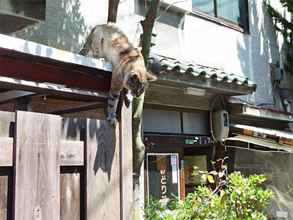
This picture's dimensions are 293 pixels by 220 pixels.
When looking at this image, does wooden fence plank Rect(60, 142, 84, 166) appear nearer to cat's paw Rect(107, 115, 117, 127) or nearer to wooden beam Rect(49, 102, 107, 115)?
cat's paw Rect(107, 115, 117, 127)

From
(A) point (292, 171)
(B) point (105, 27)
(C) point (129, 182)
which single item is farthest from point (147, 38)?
(A) point (292, 171)

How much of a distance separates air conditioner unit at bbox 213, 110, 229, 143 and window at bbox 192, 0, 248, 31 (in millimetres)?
2399

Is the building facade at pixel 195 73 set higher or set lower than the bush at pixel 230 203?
higher

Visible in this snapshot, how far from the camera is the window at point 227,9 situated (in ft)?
33.6

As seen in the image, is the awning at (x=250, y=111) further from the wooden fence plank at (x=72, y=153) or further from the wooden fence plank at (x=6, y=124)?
the wooden fence plank at (x=6, y=124)

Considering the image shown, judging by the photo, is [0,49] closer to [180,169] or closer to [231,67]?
[180,169]

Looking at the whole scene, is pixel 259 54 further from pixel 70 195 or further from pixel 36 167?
pixel 36 167

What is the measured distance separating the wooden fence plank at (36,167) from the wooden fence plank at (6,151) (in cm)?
3

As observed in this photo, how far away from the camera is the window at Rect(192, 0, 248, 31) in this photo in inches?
403

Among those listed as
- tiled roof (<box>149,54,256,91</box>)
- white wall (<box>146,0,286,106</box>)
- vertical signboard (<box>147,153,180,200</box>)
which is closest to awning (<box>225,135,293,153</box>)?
tiled roof (<box>149,54,256,91</box>)

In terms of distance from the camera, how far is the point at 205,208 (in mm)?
4445

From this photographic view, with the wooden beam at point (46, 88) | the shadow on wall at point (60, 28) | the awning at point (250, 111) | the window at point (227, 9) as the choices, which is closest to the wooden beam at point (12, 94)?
the wooden beam at point (46, 88)

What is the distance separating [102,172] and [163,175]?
5447 mm

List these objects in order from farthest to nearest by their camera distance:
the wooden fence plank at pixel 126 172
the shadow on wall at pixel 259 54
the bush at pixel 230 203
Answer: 1. the shadow on wall at pixel 259 54
2. the bush at pixel 230 203
3. the wooden fence plank at pixel 126 172
